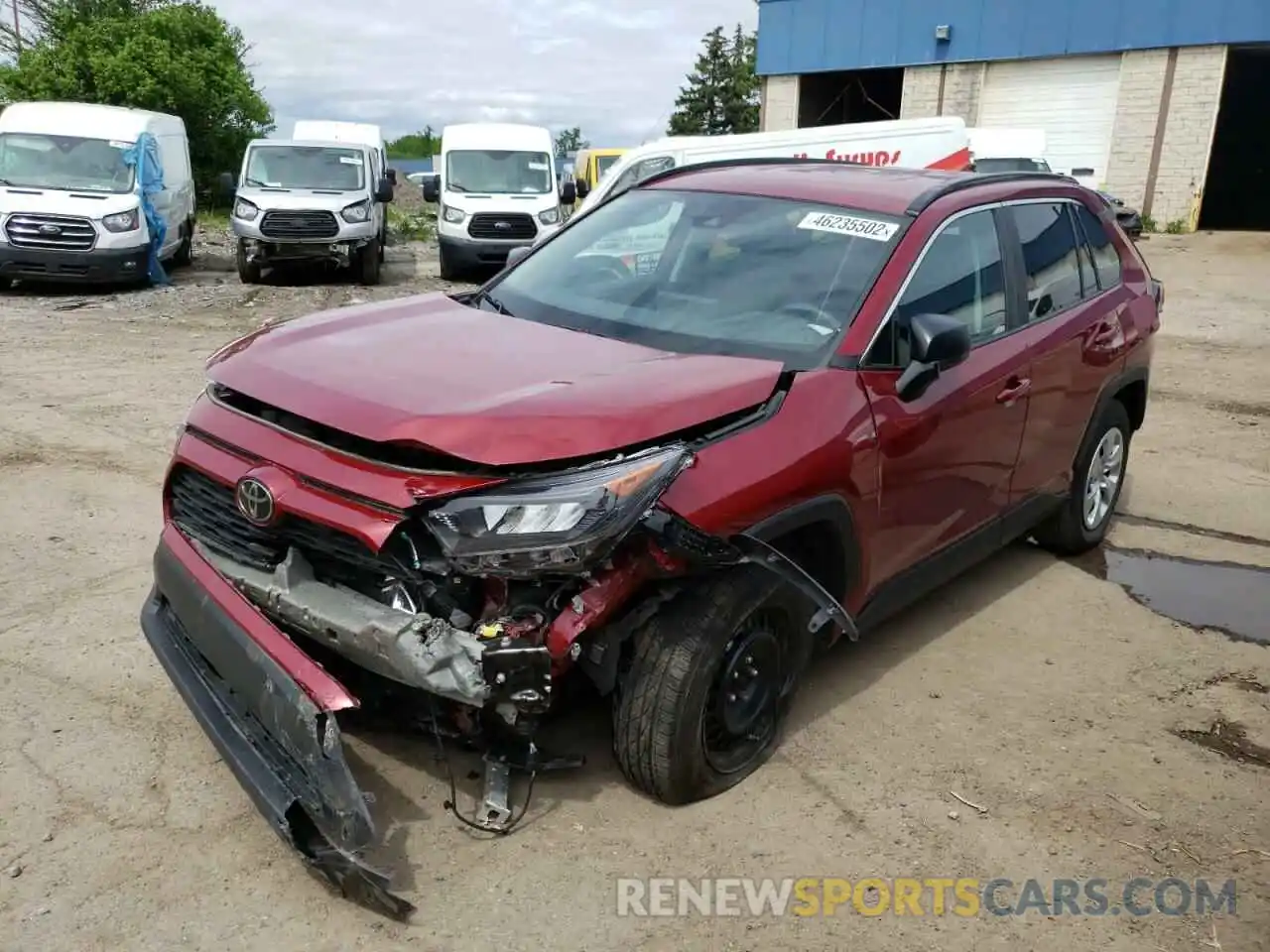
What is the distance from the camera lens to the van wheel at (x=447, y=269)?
16.4 metres

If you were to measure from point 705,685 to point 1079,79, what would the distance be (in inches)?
987

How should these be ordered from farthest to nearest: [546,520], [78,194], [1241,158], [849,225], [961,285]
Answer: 1. [1241,158]
2. [78,194]
3. [961,285]
4. [849,225]
5. [546,520]

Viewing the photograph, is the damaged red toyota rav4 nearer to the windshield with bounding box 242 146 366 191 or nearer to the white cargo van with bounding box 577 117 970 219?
the white cargo van with bounding box 577 117 970 219

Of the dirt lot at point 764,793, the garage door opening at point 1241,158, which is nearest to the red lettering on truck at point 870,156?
the dirt lot at point 764,793

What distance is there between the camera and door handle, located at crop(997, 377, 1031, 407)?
4.05 metres

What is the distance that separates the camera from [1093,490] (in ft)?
17.6

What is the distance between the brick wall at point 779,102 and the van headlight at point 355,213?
16.5m

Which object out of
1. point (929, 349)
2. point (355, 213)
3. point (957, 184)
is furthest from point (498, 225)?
point (929, 349)

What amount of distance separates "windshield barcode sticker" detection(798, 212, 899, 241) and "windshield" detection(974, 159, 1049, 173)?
1433cm

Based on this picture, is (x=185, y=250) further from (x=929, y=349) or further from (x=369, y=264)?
(x=929, y=349)

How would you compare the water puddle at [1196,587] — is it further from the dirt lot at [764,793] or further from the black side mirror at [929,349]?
the black side mirror at [929,349]

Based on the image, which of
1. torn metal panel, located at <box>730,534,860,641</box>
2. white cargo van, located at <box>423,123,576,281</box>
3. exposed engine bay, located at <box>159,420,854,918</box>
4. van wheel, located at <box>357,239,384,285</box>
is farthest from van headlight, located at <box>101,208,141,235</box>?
torn metal panel, located at <box>730,534,860,641</box>

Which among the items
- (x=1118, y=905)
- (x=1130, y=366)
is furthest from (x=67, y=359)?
(x=1118, y=905)

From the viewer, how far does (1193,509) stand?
621 cm
